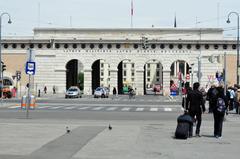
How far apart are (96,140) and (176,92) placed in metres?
78.0

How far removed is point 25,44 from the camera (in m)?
101

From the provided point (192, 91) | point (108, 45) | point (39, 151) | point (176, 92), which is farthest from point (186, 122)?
point (108, 45)

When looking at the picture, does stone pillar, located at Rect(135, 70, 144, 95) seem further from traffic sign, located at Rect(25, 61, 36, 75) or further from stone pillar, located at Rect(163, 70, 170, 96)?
traffic sign, located at Rect(25, 61, 36, 75)

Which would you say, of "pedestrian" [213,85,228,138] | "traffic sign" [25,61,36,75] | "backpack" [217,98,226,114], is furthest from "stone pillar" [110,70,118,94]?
"backpack" [217,98,226,114]

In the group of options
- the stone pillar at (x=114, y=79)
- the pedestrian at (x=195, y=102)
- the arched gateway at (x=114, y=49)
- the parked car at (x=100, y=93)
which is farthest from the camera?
the stone pillar at (x=114, y=79)

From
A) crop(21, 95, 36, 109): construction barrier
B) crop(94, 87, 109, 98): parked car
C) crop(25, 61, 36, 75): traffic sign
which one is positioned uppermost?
crop(25, 61, 36, 75): traffic sign

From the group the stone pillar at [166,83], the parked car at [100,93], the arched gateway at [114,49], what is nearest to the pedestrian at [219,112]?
the parked car at [100,93]

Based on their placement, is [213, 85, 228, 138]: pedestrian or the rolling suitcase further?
[213, 85, 228, 138]: pedestrian

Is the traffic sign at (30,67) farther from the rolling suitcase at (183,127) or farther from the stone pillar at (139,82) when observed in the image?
the stone pillar at (139,82)

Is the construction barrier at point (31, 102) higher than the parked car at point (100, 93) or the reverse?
higher

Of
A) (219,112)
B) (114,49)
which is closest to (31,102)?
(219,112)

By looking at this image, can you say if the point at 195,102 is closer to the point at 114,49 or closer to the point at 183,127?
the point at 183,127

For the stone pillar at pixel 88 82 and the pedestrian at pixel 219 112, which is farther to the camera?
the stone pillar at pixel 88 82

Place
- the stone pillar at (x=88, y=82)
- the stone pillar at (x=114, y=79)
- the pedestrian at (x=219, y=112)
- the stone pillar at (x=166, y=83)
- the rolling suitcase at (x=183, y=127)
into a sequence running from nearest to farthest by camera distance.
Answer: the rolling suitcase at (x=183, y=127) → the pedestrian at (x=219, y=112) → the stone pillar at (x=166, y=83) → the stone pillar at (x=88, y=82) → the stone pillar at (x=114, y=79)
